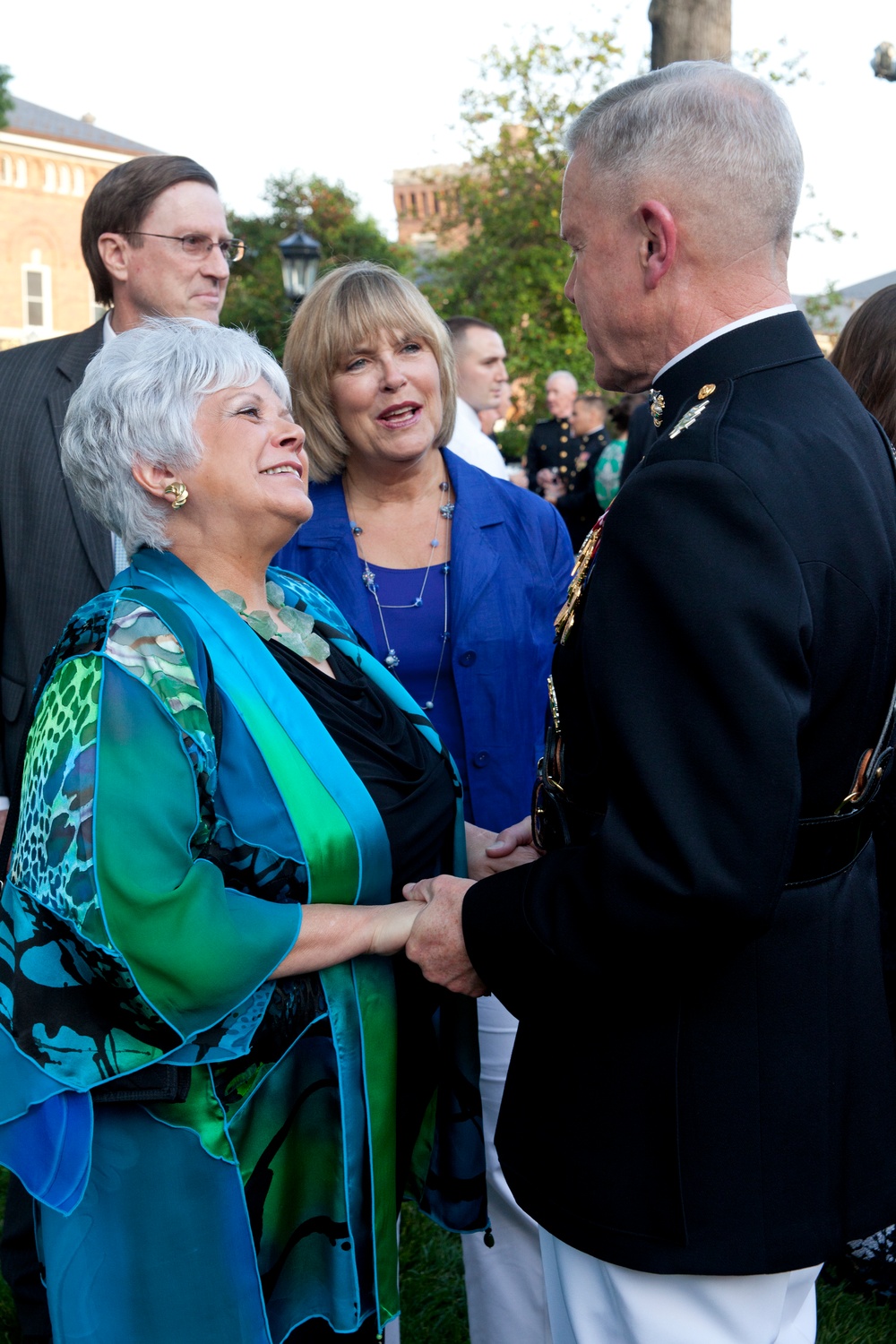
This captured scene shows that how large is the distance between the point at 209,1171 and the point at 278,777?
0.64m

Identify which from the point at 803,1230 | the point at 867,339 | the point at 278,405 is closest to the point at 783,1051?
the point at 803,1230

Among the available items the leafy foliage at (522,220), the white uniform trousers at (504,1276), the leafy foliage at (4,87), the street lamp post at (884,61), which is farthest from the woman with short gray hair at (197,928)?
the leafy foliage at (4,87)

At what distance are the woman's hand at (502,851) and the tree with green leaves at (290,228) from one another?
82.0ft

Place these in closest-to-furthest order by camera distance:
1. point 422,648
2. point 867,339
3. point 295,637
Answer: point 295,637
point 867,339
point 422,648

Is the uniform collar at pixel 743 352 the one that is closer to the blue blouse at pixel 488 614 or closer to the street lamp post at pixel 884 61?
the blue blouse at pixel 488 614

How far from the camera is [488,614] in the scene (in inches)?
118

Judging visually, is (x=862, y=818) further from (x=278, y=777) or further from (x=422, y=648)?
(x=422, y=648)

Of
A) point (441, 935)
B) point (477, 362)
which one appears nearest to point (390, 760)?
point (441, 935)

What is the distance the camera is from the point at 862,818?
1715mm

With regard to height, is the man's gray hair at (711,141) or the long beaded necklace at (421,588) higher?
the man's gray hair at (711,141)

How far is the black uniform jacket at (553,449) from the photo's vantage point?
969cm

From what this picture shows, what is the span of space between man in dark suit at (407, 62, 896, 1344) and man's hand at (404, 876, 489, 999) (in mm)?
29

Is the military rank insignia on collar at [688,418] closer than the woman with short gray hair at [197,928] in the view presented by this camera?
Yes

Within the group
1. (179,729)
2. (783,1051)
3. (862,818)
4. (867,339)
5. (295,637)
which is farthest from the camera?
(867,339)
